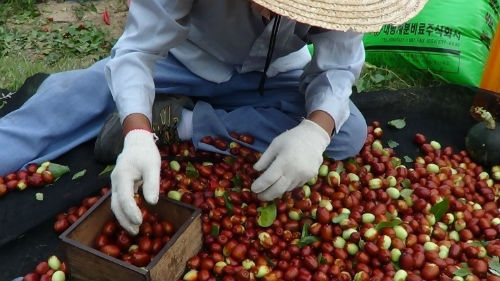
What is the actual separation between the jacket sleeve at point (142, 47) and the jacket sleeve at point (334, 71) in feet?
1.99

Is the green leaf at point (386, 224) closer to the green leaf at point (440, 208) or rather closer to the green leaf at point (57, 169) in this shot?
the green leaf at point (440, 208)

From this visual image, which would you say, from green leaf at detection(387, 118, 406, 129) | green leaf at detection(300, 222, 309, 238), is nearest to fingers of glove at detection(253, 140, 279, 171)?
green leaf at detection(300, 222, 309, 238)

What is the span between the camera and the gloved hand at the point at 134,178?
6.39 feet

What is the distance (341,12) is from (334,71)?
78cm

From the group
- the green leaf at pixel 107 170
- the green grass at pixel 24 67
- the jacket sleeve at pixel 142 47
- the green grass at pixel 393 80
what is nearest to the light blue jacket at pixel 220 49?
the jacket sleeve at pixel 142 47

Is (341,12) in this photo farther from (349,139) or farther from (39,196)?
(39,196)

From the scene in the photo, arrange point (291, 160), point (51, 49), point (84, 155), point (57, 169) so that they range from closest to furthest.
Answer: point (291, 160) → point (57, 169) → point (84, 155) → point (51, 49)

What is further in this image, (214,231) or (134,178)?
(214,231)

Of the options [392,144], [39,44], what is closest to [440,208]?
[392,144]

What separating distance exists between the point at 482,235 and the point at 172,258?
1353mm

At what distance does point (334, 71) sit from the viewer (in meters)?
2.49

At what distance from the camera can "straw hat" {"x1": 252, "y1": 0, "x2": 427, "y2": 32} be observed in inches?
65.6

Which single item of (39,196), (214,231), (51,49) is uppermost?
(214,231)

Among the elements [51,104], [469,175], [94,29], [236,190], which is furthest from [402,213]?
[94,29]
